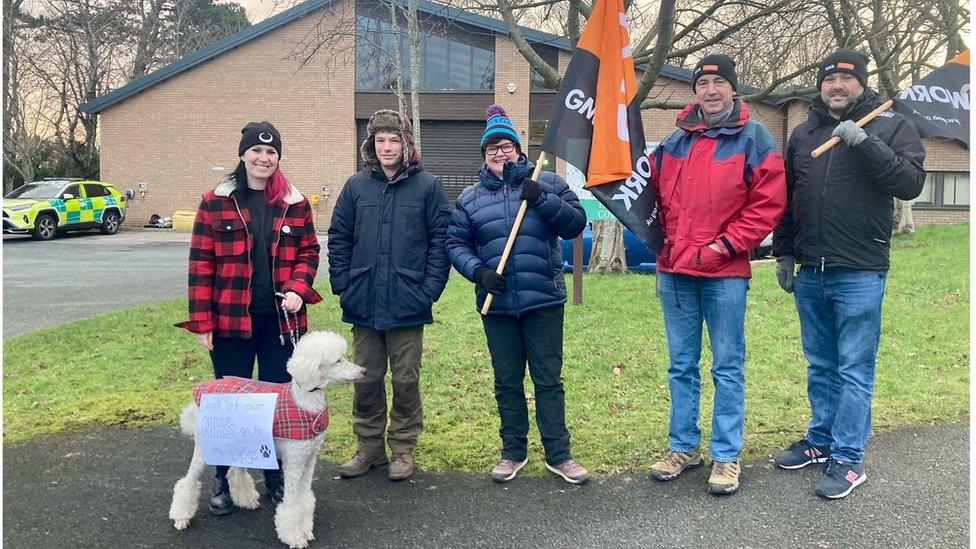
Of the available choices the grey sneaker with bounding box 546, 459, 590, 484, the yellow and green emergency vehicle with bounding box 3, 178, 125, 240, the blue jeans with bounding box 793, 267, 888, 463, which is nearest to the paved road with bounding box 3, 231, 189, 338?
the yellow and green emergency vehicle with bounding box 3, 178, 125, 240

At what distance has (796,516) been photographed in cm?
386

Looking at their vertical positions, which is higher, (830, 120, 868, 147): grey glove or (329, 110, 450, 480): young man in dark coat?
(830, 120, 868, 147): grey glove

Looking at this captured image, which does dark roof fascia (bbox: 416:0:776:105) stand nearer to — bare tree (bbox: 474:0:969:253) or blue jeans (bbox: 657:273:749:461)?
bare tree (bbox: 474:0:969:253)

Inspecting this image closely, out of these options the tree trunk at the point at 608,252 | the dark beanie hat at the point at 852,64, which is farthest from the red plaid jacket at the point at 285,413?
the tree trunk at the point at 608,252

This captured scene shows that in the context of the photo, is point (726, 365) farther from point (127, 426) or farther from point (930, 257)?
point (930, 257)

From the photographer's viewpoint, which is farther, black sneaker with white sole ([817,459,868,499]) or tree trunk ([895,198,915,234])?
tree trunk ([895,198,915,234])

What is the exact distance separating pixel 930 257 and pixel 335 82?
20951 millimetres

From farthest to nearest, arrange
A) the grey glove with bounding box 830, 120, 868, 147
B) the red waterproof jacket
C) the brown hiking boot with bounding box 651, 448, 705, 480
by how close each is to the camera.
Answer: the brown hiking boot with bounding box 651, 448, 705, 480
the red waterproof jacket
the grey glove with bounding box 830, 120, 868, 147

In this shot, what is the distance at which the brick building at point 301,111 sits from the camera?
27.0 meters

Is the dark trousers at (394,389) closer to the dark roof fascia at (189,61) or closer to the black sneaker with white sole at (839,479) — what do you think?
the black sneaker with white sole at (839,479)

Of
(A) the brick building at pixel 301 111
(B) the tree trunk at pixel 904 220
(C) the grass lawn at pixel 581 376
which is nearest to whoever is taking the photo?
(C) the grass lawn at pixel 581 376

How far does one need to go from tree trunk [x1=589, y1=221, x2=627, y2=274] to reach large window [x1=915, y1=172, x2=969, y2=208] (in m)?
18.8

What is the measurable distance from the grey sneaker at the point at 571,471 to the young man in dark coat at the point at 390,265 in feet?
2.92

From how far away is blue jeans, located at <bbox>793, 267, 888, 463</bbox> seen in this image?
13.5 ft
